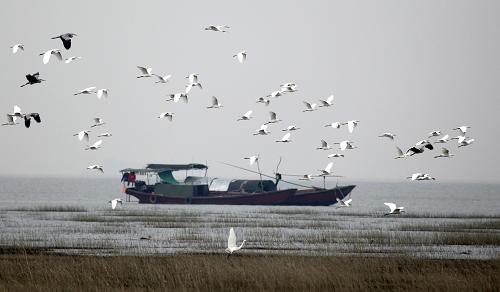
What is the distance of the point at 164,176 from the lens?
12431 centimetres

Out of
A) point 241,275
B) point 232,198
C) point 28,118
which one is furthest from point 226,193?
point 241,275

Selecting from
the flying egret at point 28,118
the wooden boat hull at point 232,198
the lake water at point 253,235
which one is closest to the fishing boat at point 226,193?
the wooden boat hull at point 232,198

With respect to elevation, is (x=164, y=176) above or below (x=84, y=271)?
above

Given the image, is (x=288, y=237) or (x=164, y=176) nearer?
(x=288, y=237)

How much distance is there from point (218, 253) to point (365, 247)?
8.50 metres

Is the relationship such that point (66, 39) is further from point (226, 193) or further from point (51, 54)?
point (226, 193)

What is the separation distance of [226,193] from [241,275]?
82.5m

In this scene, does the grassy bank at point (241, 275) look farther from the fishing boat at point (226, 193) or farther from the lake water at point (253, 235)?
the fishing boat at point (226, 193)

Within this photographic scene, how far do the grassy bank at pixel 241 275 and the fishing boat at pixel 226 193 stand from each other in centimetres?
7143

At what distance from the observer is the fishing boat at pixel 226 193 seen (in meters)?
114

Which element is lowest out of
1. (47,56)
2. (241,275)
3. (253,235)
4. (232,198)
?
(241,275)

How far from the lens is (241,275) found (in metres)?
35.9

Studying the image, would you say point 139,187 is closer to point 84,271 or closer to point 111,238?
point 111,238

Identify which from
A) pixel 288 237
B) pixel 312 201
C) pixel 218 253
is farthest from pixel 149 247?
pixel 312 201
